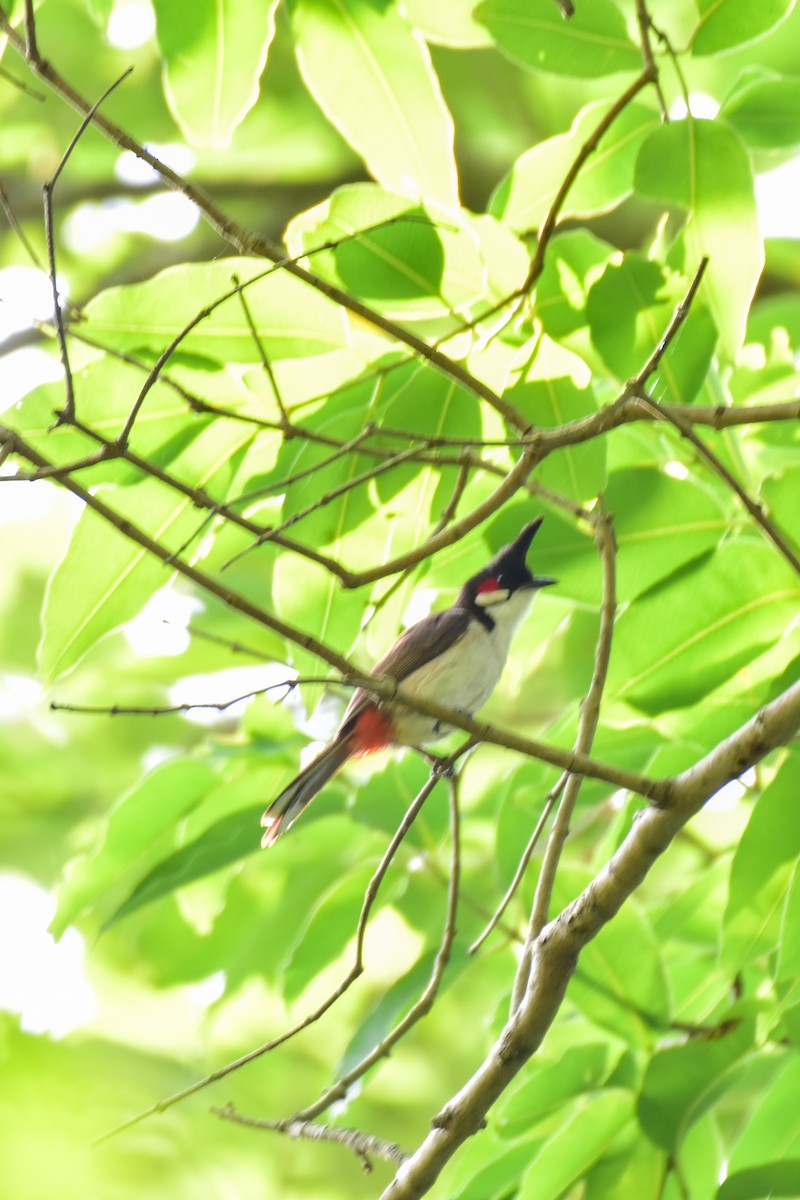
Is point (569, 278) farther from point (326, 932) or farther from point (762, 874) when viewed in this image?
point (326, 932)

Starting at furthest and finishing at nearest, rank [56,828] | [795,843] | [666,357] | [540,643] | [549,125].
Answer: [549,125], [56,828], [540,643], [666,357], [795,843]

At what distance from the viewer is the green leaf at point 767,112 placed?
218 centimetres

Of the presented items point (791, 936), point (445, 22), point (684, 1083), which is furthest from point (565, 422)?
point (684, 1083)

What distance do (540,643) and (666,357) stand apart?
0.99 m

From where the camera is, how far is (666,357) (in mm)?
2262

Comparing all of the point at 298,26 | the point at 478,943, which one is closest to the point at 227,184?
the point at 298,26

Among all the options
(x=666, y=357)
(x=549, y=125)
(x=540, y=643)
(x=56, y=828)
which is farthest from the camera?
(x=549, y=125)

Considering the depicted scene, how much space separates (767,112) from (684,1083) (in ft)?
5.14

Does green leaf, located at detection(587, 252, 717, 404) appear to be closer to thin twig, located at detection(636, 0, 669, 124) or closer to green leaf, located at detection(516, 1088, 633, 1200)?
thin twig, located at detection(636, 0, 669, 124)

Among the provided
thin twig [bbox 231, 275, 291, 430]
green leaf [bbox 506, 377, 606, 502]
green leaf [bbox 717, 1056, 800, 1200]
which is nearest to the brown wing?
green leaf [bbox 506, 377, 606, 502]

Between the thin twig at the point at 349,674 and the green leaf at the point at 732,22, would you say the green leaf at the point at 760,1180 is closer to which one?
the thin twig at the point at 349,674

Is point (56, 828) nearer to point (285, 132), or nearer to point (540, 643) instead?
point (540, 643)

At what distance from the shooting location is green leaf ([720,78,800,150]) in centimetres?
218

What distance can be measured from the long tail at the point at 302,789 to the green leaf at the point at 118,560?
49cm
